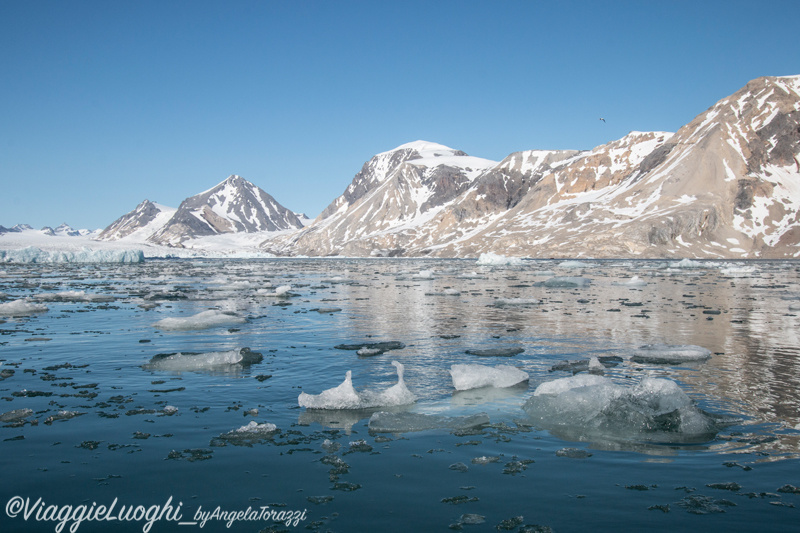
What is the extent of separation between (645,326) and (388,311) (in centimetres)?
1297

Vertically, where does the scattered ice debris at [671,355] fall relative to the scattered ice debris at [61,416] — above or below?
above

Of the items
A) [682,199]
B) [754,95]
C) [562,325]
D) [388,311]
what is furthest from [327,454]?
[754,95]

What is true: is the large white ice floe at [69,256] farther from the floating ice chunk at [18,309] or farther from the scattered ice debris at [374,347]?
the scattered ice debris at [374,347]

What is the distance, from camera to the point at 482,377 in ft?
41.3

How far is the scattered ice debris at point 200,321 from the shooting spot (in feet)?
71.7

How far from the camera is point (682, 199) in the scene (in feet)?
498

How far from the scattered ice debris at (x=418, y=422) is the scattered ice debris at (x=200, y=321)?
1453 cm

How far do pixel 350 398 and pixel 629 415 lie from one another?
17.8ft

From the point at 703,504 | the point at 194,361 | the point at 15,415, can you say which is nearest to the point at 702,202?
the point at 194,361

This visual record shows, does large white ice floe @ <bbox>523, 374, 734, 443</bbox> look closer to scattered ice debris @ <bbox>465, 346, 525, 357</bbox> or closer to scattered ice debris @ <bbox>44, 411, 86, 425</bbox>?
scattered ice debris @ <bbox>465, 346, 525, 357</bbox>

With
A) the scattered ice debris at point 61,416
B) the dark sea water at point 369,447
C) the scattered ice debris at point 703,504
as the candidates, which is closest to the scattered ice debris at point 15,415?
the dark sea water at point 369,447

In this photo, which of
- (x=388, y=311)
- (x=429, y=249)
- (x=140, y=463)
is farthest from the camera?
(x=429, y=249)

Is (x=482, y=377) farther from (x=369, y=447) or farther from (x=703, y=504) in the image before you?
(x=703, y=504)

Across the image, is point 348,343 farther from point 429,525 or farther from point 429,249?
point 429,249
